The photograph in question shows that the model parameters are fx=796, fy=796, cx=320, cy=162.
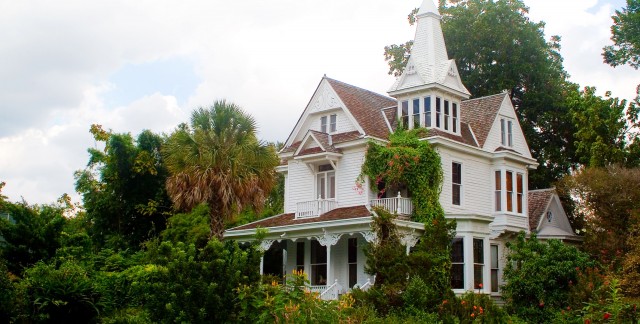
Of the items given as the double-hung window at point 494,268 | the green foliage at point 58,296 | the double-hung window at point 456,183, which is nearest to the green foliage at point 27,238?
the green foliage at point 58,296

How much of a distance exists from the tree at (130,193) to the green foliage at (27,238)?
11878 millimetres

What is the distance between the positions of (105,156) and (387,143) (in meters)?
16.5

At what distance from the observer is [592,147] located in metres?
37.1

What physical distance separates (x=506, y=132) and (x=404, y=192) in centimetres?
692

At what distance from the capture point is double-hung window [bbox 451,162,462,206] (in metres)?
33.2

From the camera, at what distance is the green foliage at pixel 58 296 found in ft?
71.3

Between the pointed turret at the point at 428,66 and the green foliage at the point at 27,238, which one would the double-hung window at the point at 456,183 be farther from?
the green foliage at the point at 27,238

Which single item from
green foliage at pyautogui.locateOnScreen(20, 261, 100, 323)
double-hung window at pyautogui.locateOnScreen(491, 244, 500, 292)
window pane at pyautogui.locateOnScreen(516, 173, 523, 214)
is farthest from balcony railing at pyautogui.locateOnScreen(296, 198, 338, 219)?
green foliage at pyautogui.locateOnScreen(20, 261, 100, 323)

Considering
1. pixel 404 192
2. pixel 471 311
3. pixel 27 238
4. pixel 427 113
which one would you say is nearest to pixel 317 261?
pixel 404 192

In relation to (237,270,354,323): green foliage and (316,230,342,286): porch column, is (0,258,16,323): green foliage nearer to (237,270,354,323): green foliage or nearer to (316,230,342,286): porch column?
(237,270,354,323): green foliage

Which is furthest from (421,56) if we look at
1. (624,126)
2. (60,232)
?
(60,232)

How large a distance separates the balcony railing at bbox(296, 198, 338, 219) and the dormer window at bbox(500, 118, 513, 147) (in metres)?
8.83

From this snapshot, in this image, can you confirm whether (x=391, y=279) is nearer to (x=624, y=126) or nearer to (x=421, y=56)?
(x=421, y=56)

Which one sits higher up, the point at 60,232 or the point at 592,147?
the point at 592,147
